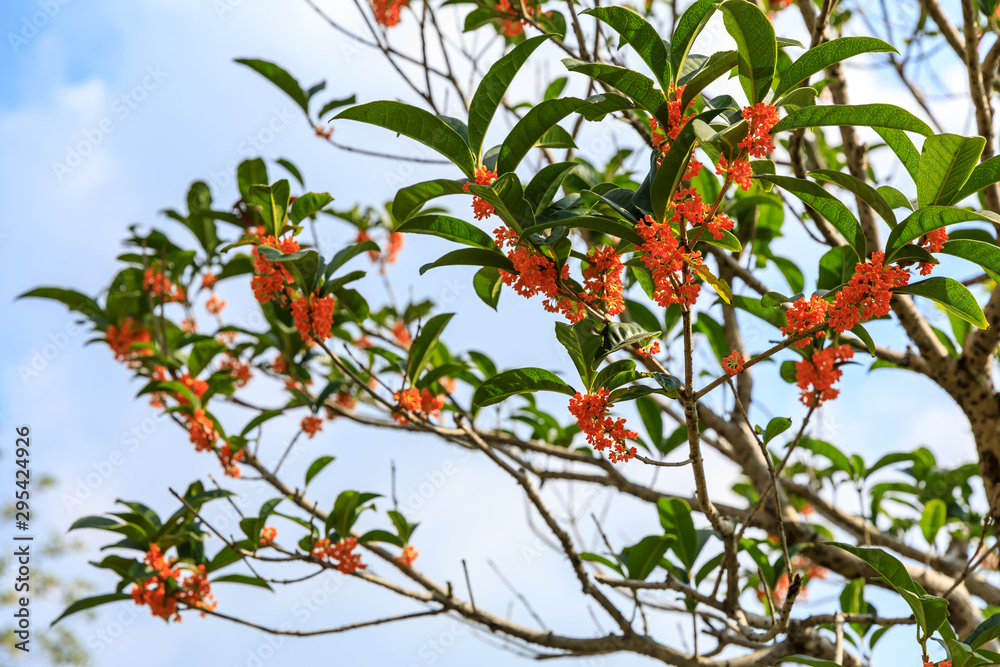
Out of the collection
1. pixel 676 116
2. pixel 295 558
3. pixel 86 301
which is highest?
pixel 86 301

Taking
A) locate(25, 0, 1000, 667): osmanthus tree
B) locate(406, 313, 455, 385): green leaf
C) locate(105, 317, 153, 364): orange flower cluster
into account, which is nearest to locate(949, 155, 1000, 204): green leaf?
locate(25, 0, 1000, 667): osmanthus tree

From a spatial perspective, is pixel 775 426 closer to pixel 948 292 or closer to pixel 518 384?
pixel 948 292

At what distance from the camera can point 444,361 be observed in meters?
3.23

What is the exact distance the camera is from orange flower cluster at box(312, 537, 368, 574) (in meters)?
2.54

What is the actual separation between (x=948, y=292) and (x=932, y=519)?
6.54 feet

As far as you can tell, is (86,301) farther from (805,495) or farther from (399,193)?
(805,495)

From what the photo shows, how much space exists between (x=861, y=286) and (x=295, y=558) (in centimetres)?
187

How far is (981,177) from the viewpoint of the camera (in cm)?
152

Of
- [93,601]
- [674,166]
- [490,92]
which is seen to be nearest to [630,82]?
[674,166]

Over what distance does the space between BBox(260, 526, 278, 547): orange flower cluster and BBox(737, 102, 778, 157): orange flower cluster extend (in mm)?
2029

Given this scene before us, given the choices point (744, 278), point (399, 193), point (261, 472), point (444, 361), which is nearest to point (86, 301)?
point (261, 472)

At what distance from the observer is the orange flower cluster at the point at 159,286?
314 centimetres

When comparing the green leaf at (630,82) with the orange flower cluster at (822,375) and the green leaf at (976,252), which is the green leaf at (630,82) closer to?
the green leaf at (976,252)

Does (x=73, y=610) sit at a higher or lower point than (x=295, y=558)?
lower
